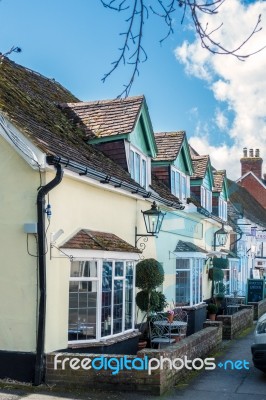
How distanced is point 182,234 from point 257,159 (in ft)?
99.4

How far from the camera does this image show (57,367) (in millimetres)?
9070

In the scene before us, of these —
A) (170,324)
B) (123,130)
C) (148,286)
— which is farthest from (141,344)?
(123,130)

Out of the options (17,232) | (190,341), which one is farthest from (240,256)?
(17,232)

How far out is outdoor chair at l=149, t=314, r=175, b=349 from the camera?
13.3 metres

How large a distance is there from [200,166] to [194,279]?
5248mm

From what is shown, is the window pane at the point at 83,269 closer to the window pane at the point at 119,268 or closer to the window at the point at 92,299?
the window at the point at 92,299

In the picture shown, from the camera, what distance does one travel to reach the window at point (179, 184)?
1731 cm

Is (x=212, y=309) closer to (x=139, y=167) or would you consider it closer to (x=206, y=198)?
(x=206, y=198)

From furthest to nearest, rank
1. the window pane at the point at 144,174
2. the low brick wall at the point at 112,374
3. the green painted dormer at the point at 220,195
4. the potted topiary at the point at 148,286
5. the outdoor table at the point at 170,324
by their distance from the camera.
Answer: the green painted dormer at the point at 220,195
the window pane at the point at 144,174
the outdoor table at the point at 170,324
the potted topiary at the point at 148,286
the low brick wall at the point at 112,374

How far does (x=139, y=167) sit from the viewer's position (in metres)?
14.5

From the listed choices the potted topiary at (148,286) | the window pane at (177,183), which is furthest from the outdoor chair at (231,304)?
the potted topiary at (148,286)

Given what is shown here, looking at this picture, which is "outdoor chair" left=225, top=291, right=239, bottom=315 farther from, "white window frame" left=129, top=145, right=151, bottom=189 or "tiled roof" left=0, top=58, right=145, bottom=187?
"tiled roof" left=0, top=58, right=145, bottom=187

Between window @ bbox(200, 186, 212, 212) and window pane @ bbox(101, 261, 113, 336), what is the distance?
1072 centimetres

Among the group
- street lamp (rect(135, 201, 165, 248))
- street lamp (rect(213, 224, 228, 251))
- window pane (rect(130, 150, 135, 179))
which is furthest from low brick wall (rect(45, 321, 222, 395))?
street lamp (rect(213, 224, 228, 251))
